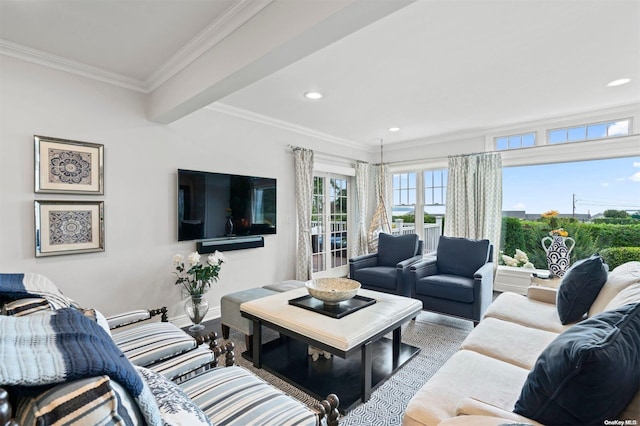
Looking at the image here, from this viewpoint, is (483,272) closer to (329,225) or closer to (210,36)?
(329,225)

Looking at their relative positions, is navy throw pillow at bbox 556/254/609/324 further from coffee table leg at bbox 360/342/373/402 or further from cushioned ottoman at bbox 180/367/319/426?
cushioned ottoman at bbox 180/367/319/426

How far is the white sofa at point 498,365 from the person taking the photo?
108 centimetres

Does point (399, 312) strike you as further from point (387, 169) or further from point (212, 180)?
point (387, 169)

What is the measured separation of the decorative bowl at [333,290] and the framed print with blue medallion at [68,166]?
2.16m

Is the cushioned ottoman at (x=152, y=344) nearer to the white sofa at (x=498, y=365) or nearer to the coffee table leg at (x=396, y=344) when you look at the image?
the white sofa at (x=498, y=365)

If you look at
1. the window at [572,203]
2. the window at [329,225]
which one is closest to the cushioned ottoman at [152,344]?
the window at [329,225]

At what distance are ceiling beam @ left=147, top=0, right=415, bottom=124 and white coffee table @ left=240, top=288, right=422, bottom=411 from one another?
172cm

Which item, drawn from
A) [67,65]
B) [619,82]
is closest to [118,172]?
[67,65]

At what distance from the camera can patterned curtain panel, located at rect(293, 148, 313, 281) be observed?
4.49 m

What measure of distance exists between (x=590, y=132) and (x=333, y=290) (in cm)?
419

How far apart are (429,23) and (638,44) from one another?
1.72 meters

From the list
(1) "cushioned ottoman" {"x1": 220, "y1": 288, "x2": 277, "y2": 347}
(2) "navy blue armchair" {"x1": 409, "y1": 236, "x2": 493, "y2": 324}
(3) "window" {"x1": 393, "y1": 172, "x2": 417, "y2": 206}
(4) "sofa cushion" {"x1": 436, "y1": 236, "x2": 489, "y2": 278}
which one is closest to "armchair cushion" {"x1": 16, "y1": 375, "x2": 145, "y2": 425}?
(1) "cushioned ottoman" {"x1": 220, "y1": 288, "x2": 277, "y2": 347}

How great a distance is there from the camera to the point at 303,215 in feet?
14.8

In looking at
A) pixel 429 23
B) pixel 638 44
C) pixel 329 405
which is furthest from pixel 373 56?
pixel 329 405
